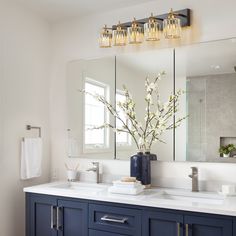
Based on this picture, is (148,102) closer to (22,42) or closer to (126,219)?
(126,219)

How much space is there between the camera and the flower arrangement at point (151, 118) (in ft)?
9.70

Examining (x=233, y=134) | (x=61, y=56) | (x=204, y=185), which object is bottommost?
(x=204, y=185)

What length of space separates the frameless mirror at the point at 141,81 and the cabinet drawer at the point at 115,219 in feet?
2.26

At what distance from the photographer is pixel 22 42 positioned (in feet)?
10.6

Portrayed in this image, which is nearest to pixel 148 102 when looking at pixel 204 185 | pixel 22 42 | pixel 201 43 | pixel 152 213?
pixel 201 43

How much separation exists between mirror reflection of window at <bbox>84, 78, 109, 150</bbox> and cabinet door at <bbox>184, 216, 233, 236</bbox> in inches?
49.2

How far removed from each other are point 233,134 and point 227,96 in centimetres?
32

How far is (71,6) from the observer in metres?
3.21

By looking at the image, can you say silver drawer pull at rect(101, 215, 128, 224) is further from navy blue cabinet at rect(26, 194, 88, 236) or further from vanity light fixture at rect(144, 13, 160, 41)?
vanity light fixture at rect(144, 13, 160, 41)

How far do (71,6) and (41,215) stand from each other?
199cm

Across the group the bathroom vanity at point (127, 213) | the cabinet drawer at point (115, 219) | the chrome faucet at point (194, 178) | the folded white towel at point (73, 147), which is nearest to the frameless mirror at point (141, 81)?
the chrome faucet at point (194, 178)

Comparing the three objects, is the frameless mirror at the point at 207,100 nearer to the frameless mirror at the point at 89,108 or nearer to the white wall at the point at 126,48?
the white wall at the point at 126,48

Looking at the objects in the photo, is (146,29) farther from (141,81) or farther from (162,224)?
(162,224)

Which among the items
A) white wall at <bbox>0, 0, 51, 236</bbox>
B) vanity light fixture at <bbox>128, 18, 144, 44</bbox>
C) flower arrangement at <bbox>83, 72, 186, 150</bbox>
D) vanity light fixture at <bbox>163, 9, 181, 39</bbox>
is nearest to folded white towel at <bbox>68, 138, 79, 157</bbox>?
white wall at <bbox>0, 0, 51, 236</bbox>
